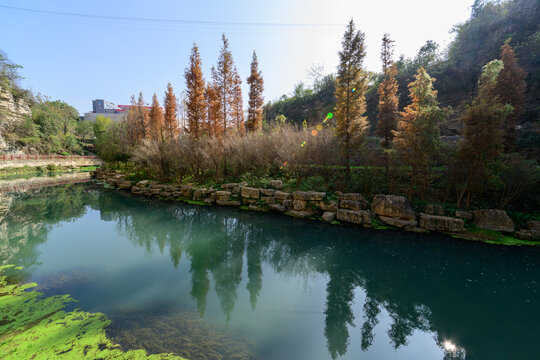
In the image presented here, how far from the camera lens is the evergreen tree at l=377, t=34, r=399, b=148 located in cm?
1204

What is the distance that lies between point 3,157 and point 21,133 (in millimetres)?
10656

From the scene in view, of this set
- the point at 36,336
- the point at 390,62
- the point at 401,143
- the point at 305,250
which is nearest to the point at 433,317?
the point at 305,250

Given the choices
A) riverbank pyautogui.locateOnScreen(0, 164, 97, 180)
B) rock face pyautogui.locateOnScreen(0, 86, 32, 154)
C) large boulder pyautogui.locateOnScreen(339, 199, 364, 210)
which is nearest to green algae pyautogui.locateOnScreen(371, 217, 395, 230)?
large boulder pyautogui.locateOnScreen(339, 199, 364, 210)

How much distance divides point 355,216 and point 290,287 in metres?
4.22

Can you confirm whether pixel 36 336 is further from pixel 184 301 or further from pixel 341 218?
pixel 341 218

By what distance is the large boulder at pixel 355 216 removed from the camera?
709 centimetres

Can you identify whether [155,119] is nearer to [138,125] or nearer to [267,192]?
[138,125]

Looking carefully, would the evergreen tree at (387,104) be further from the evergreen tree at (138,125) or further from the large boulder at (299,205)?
the evergreen tree at (138,125)

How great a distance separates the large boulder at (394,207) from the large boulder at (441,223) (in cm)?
30

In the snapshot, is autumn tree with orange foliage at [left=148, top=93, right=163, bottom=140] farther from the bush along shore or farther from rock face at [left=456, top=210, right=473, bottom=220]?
rock face at [left=456, top=210, right=473, bottom=220]

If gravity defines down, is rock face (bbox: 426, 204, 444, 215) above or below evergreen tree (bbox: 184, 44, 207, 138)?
below

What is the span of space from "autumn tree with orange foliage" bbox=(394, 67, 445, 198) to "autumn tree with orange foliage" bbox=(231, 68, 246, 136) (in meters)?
12.5

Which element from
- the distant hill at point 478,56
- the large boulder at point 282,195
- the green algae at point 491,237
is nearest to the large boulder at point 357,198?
the large boulder at point 282,195

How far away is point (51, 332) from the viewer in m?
2.70
